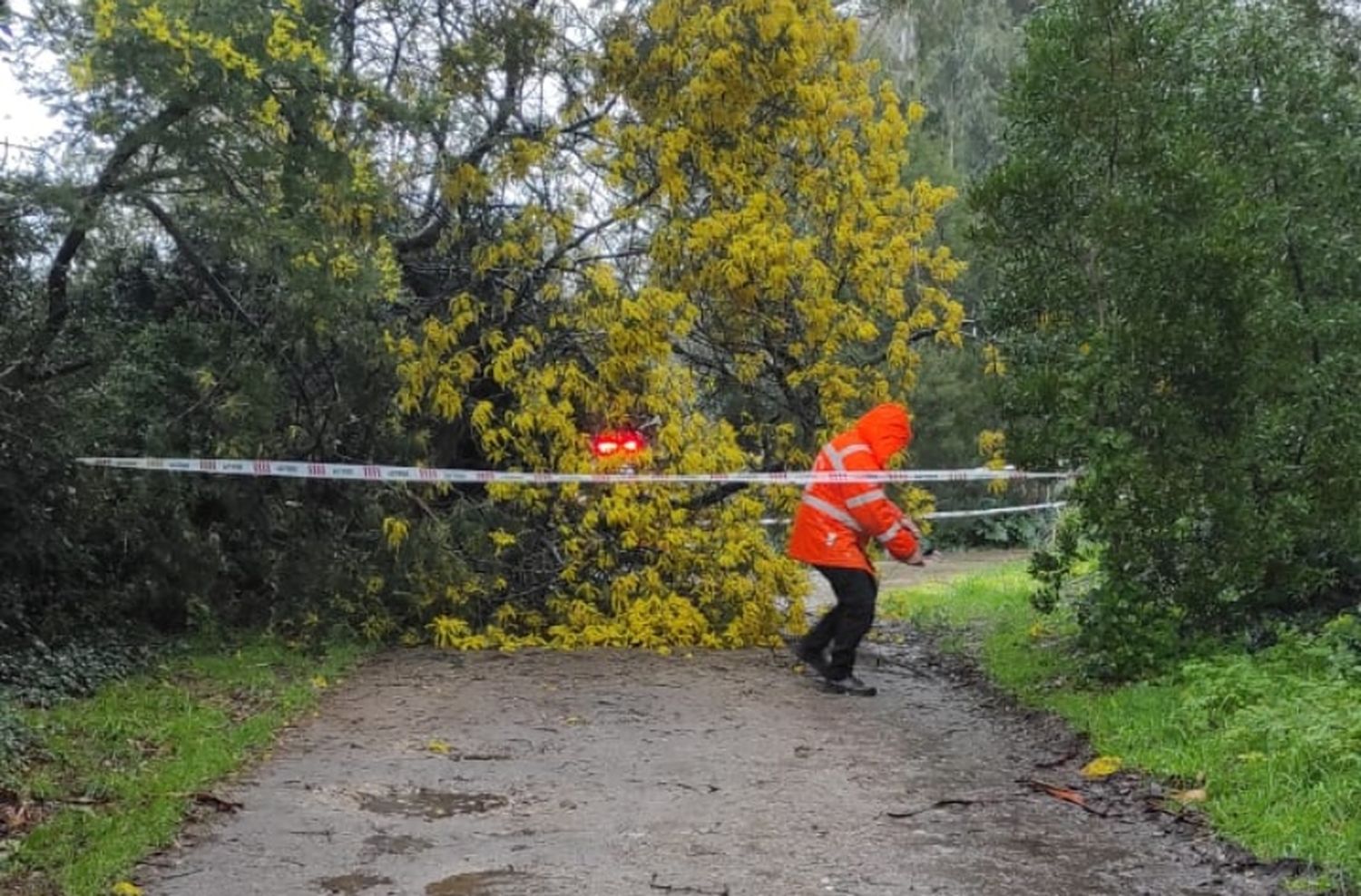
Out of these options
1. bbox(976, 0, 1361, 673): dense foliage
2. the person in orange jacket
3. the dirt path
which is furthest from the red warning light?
bbox(976, 0, 1361, 673): dense foliage

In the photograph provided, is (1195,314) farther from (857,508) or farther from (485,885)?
(485,885)

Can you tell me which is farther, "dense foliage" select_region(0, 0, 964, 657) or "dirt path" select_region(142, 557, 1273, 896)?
"dense foliage" select_region(0, 0, 964, 657)

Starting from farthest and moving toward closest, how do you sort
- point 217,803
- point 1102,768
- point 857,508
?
1. point 857,508
2. point 1102,768
3. point 217,803

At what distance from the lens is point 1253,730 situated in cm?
574

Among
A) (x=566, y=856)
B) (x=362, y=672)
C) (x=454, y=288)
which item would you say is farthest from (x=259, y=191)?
(x=566, y=856)

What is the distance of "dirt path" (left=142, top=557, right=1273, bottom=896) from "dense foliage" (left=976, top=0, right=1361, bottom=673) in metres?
1.38

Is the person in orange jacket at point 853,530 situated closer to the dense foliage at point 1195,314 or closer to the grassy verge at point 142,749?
the dense foliage at point 1195,314

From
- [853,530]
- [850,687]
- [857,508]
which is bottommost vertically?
[850,687]

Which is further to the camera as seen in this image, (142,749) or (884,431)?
(884,431)

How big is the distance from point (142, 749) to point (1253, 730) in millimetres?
5063

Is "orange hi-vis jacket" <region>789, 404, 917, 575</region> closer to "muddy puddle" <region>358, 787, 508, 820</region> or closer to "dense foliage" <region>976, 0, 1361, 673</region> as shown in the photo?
"dense foliage" <region>976, 0, 1361, 673</region>

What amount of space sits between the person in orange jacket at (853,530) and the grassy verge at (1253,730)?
98 centimetres

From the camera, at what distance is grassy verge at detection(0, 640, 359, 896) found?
471cm

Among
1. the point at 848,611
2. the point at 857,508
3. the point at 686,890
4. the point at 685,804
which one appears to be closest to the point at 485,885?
the point at 686,890
